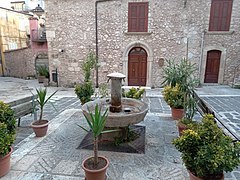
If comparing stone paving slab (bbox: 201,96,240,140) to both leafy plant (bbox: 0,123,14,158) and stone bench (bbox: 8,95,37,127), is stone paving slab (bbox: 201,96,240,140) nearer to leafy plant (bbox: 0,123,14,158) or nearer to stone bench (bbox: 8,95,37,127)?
leafy plant (bbox: 0,123,14,158)

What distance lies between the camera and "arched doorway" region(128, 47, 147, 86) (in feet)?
34.0

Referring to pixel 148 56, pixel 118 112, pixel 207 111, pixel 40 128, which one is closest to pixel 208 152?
pixel 207 111

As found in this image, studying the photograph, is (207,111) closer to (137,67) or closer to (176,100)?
(176,100)

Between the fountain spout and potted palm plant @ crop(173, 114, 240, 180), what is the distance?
1592 mm

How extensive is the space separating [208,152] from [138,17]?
9.05 m

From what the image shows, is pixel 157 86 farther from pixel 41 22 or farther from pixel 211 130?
pixel 41 22

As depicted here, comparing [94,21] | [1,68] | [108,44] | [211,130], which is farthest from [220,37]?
[1,68]

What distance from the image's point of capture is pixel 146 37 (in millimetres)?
9922

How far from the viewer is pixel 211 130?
218 cm

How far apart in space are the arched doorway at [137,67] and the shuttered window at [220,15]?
392 centimetres

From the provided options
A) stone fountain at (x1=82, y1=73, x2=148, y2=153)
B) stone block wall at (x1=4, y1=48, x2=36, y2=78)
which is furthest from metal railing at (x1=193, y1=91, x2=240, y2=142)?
stone block wall at (x1=4, y1=48, x2=36, y2=78)

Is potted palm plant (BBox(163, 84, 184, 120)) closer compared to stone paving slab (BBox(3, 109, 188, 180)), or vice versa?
stone paving slab (BBox(3, 109, 188, 180))

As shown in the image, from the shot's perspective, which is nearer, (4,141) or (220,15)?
(4,141)

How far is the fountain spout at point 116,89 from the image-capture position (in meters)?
3.42
